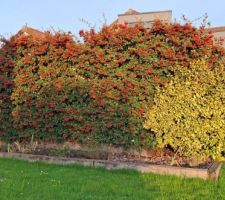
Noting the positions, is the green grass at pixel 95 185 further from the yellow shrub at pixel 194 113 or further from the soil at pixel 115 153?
the soil at pixel 115 153

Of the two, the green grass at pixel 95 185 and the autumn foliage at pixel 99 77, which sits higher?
the autumn foliage at pixel 99 77

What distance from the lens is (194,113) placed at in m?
8.41

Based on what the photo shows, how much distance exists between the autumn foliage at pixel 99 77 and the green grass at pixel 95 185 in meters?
1.66

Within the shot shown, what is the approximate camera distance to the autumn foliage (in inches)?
358

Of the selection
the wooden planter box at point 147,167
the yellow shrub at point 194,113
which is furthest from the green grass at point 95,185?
the yellow shrub at point 194,113

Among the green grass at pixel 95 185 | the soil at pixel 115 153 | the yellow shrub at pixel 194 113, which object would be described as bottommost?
the green grass at pixel 95 185

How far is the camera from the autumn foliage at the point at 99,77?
29.8 feet

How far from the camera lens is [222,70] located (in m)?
8.60

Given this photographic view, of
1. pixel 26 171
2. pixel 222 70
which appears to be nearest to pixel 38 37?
pixel 26 171

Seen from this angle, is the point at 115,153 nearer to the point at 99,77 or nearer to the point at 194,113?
the point at 99,77

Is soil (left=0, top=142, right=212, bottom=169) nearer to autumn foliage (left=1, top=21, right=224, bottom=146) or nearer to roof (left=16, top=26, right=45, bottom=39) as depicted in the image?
autumn foliage (left=1, top=21, right=224, bottom=146)

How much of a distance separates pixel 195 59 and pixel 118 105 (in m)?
2.00

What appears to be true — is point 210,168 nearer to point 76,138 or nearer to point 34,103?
point 76,138

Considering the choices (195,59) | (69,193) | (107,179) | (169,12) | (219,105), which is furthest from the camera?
(169,12)
